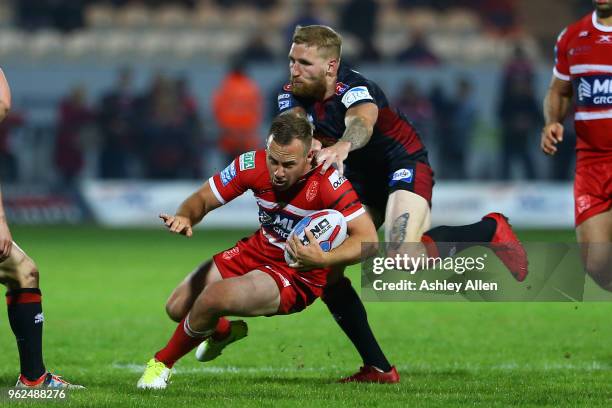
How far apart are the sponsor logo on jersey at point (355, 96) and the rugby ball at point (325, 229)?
3.60ft

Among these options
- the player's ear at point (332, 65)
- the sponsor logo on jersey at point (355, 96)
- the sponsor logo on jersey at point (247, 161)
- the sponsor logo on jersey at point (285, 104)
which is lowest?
the sponsor logo on jersey at point (247, 161)

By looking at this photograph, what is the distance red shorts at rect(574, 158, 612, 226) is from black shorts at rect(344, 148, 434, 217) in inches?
43.5

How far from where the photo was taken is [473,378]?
7.21m

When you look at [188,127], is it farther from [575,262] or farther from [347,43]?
[575,262]

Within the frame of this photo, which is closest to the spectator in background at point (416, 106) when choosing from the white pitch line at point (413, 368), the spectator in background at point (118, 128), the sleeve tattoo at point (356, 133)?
the spectator in background at point (118, 128)

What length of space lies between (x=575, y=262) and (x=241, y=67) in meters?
12.1

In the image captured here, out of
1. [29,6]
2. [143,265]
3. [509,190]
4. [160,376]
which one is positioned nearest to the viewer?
[160,376]

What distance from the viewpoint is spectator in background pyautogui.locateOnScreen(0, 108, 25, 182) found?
1861cm

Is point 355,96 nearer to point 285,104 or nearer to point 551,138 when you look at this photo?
point 285,104

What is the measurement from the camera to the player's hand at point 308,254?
20.7 feet

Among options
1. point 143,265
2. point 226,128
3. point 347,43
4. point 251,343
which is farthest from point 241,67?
point 251,343

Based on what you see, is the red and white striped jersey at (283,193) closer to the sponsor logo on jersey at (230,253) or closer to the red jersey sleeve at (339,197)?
the red jersey sleeve at (339,197)

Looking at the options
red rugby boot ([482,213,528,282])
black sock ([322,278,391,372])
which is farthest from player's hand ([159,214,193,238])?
red rugby boot ([482,213,528,282])

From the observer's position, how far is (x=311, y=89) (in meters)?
7.39
